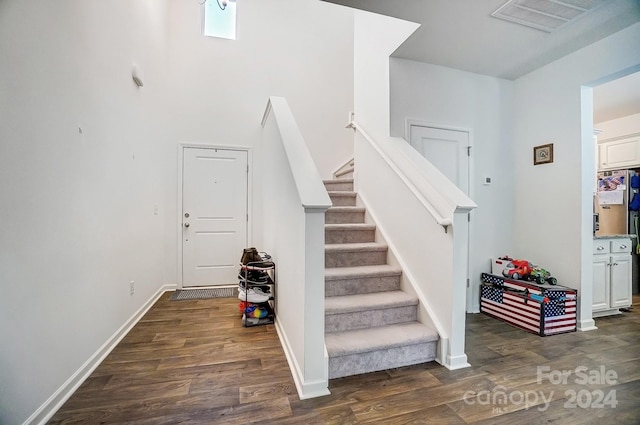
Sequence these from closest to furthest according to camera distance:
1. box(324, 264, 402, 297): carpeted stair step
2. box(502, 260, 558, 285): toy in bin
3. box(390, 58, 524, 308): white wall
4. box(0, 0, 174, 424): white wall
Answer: box(0, 0, 174, 424): white wall → box(324, 264, 402, 297): carpeted stair step → box(502, 260, 558, 285): toy in bin → box(390, 58, 524, 308): white wall

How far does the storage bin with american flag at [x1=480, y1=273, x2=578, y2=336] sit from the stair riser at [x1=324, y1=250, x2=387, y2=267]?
136 cm

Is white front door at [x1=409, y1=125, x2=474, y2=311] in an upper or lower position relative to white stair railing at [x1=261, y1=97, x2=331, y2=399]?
upper

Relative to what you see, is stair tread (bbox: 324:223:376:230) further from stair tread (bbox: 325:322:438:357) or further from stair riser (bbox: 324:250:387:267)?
stair tread (bbox: 325:322:438:357)

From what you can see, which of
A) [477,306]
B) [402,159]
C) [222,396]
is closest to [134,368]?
[222,396]

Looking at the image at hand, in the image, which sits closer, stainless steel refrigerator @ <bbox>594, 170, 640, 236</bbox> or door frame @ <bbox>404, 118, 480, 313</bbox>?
door frame @ <bbox>404, 118, 480, 313</bbox>

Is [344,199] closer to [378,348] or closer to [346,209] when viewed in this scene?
[346,209]

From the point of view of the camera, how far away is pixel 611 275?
3.05 meters

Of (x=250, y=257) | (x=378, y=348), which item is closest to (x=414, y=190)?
(x=378, y=348)

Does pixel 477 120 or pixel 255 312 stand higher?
pixel 477 120

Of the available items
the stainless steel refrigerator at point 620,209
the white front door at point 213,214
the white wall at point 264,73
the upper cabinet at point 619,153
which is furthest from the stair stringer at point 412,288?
the upper cabinet at point 619,153

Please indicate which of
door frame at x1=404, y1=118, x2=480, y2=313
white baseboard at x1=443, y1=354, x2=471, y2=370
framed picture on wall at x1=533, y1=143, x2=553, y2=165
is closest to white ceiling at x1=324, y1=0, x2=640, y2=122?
door frame at x1=404, y1=118, x2=480, y2=313

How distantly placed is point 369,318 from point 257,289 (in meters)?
1.20

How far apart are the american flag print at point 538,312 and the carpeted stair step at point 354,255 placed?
137 cm

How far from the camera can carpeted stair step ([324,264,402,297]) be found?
234 centimetres
